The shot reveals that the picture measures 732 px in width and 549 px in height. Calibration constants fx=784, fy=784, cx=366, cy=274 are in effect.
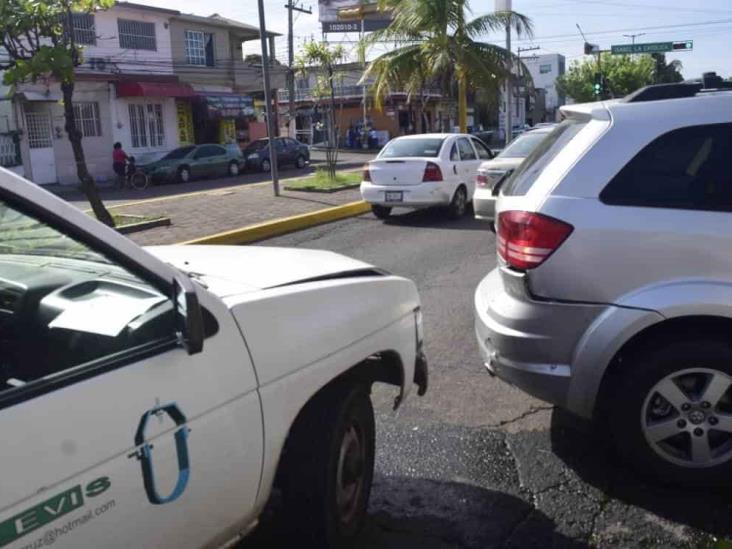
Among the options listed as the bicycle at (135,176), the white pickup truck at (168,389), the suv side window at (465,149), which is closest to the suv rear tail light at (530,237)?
the white pickup truck at (168,389)

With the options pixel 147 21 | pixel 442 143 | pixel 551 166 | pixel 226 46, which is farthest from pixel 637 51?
pixel 551 166

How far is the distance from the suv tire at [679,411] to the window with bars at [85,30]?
100 ft

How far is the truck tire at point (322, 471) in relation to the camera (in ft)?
9.60

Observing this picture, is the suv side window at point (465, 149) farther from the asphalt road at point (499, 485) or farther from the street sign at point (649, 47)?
the street sign at point (649, 47)

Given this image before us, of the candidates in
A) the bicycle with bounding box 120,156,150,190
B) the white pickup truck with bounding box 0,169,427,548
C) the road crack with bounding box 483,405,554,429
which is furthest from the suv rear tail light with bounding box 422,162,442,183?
the bicycle with bounding box 120,156,150,190

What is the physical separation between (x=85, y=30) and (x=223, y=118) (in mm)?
8134

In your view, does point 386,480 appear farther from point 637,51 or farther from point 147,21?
point 637,51

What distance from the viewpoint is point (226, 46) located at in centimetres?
3894

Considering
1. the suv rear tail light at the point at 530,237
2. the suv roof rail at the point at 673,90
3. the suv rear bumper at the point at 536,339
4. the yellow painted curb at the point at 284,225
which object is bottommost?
the yellow painted curb at the point at 284,225

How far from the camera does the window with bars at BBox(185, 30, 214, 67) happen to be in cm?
3666

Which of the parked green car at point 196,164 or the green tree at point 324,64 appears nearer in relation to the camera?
the green tree at point 324,64

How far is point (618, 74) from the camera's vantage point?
6744 centimetres

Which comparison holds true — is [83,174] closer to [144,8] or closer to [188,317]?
[188,317]

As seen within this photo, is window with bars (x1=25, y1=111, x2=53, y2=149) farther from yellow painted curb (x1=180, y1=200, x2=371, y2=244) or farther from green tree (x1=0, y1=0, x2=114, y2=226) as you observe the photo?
yellow painted curb (x1=180, y1=200, x2=371, y2=244)
